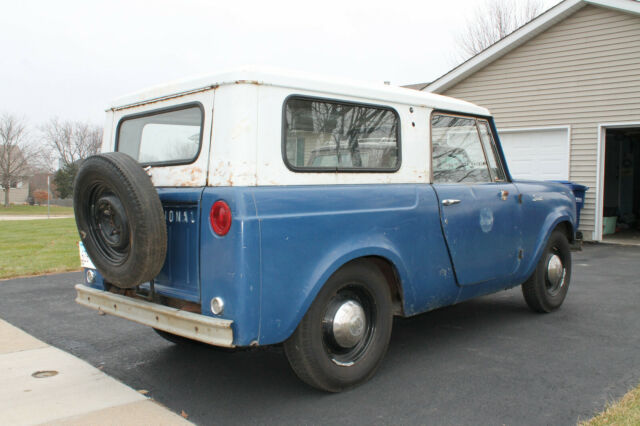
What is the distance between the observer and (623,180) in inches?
617

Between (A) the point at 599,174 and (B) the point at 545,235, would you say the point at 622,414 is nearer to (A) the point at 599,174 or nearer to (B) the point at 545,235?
(B) the point at 545,235

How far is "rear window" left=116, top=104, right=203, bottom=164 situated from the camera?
3455 millimetres

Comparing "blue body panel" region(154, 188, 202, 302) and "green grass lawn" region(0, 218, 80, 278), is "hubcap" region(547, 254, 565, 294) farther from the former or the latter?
"green grass lawn" region(0, 218, 80, 278)

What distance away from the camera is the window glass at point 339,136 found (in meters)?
3.31

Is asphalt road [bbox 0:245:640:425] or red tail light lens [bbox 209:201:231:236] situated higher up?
red tail light lens [bbox 209:201:231:236]

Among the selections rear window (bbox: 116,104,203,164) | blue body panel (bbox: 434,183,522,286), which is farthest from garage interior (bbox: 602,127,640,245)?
rear window (bbox: 116,104,203,164)

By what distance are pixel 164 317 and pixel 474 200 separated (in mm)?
2529

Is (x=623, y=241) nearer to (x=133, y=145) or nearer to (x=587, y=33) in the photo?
(x=587, y=33)

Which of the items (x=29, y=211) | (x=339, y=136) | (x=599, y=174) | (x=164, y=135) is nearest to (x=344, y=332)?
(x=339, y=136)

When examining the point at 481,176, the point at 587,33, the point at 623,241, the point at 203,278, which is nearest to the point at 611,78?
the point at 587,33

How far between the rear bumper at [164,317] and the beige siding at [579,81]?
10.4 metres

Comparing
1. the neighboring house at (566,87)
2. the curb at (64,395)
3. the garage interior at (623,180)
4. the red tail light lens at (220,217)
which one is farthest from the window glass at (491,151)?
the garage interior at (623,180)

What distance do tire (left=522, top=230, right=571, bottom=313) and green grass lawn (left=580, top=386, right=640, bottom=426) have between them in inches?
79.2

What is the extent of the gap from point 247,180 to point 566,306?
13.8 feet
